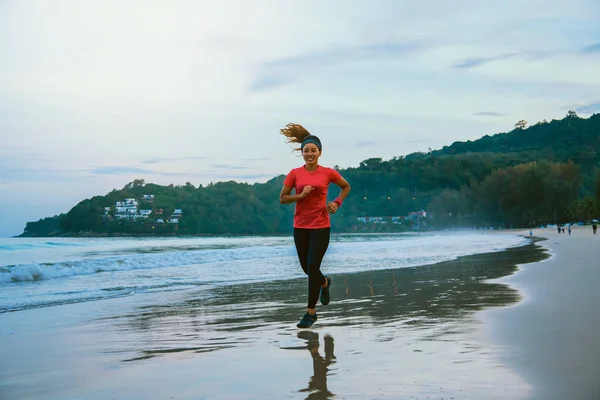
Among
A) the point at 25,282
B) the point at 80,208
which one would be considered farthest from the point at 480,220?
the point at 25,282

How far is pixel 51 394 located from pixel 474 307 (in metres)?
4.91

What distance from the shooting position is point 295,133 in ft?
21.4

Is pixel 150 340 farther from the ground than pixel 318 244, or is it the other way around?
pixel 318 244

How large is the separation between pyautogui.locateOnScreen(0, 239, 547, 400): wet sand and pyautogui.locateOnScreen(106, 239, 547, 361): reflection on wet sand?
0.02m

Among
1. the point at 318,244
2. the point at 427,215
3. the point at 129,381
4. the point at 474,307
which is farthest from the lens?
the point at 427,215

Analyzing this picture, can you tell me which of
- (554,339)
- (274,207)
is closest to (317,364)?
(554,339)

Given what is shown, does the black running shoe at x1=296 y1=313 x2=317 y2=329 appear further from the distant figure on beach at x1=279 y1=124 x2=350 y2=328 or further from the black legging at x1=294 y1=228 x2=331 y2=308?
the black legging at x1=294 y1=228 x2=331 y2=308

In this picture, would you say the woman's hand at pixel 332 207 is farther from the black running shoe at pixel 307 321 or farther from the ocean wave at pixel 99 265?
the ocean wave at pixel 99 265

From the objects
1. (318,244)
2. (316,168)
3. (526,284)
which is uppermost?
(316,168)

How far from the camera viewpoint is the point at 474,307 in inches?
281

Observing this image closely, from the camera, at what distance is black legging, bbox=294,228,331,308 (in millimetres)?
Result: 6016

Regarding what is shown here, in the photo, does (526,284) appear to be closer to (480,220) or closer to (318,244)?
(318,244)

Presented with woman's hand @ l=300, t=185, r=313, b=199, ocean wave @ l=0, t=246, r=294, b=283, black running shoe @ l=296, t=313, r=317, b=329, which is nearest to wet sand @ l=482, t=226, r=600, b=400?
black running shoe @ l=296, t=313, r=317, b=329

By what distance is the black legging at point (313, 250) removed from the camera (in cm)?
602
